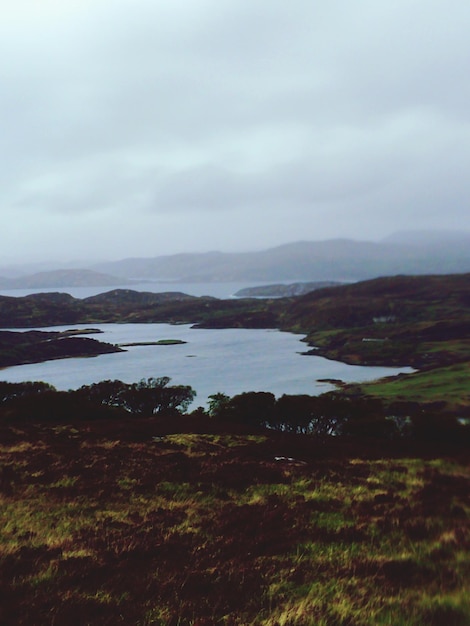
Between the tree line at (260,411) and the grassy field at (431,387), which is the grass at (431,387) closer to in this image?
the grassy field at (431,387)

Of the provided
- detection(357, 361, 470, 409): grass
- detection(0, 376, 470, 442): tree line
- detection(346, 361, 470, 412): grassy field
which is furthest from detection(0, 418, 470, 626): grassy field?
detection(357, 361, 470, 409): grass

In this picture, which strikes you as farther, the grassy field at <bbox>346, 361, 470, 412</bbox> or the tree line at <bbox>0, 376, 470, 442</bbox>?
the grassy field at <bbox>346, 361, 470, 412</bbox>

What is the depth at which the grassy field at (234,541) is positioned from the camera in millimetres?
8188

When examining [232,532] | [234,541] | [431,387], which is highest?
[234,541]

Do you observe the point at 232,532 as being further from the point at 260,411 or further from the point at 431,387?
the point at 431,387

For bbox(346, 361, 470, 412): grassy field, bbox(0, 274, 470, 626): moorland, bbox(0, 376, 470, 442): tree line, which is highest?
bbox(0, 274, 470, 626): moorland

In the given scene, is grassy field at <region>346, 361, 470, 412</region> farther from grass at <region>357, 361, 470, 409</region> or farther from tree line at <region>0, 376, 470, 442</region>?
tree line at <region>0, 376, 470, 442</region>

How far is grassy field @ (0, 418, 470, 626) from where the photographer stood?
8.19 m

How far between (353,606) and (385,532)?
17.8ft

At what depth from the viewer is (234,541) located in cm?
1257

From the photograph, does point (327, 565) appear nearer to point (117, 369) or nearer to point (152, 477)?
point (152, 477)

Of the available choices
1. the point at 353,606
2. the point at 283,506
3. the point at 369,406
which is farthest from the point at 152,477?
the point at 369,406

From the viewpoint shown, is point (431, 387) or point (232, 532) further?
point (431, 387)

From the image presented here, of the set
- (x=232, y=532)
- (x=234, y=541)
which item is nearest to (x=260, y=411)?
(x=232, y=532)
